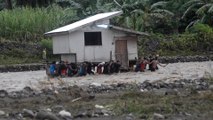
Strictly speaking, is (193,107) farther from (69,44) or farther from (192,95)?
(69,44)

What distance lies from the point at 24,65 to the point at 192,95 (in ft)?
58.0

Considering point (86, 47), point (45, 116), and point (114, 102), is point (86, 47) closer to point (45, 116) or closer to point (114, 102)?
point (114, 102)

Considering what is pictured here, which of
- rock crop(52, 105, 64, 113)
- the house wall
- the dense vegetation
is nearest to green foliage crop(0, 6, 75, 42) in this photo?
the dense vegetation

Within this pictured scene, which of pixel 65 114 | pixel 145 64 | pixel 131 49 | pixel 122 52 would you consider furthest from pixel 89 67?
pixel 65 114

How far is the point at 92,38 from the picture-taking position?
1042 inches

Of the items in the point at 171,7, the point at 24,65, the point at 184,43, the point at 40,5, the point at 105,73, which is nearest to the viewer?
the point at 105,73

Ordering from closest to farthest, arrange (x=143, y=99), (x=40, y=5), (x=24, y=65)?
1. (x=143, y=99)
2. (x=24, y=65)
3. (x=40, y=5)

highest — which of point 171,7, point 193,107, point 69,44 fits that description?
point 171,7

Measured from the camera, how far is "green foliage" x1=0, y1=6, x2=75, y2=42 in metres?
37.4

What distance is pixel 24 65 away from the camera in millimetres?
32375

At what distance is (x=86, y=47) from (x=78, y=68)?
4.10 ft

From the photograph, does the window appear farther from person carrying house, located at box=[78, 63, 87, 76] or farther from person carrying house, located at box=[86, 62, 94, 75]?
person carrying house, located at box=[78, 63, 87, 76]

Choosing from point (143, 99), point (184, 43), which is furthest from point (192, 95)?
point (184, 43)

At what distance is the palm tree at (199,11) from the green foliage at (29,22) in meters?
8.73
